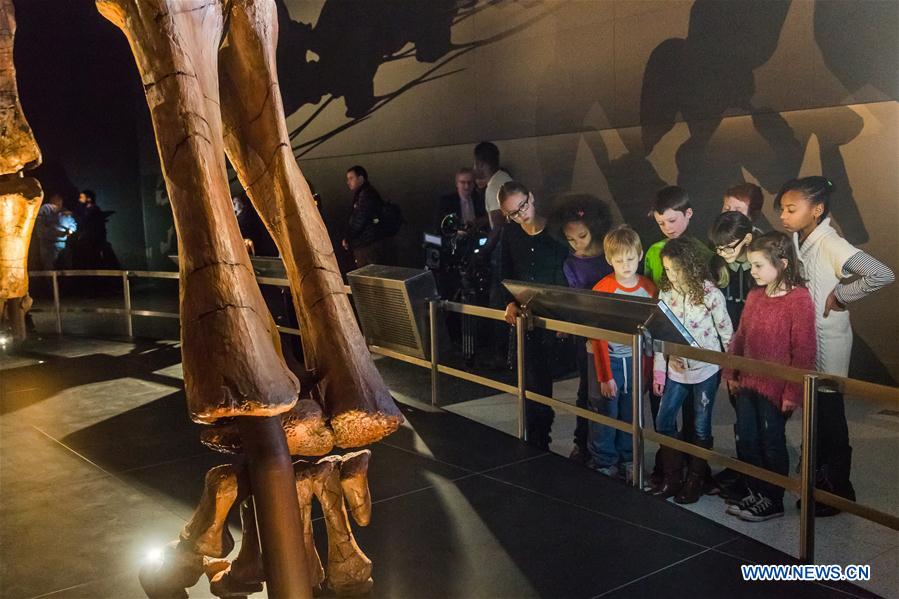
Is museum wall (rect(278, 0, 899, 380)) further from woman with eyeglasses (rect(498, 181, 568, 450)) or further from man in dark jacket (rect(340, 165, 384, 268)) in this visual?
woman with eyeglasses (rect(498, 181, 568, 450))

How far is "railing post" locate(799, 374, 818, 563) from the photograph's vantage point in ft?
10.2

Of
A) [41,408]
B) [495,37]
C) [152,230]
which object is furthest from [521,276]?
[152,230]

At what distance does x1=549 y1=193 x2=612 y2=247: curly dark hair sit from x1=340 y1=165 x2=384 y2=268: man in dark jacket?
1758mm

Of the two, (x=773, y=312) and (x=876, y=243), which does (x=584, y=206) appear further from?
(x=773, y=312)

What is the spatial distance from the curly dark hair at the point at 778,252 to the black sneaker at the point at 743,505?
100 cm

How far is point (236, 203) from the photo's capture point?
24.7 feet

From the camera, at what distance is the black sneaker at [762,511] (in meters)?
3.93

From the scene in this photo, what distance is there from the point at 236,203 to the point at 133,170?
23.4 feet

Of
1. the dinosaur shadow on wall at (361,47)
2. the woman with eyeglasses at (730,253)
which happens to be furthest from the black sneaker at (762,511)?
the dinosaur shadow on wall at (361,47)

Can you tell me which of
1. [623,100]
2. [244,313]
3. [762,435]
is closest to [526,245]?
[623,100]

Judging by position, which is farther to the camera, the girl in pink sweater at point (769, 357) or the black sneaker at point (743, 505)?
the black sneaker at point (743, 505)

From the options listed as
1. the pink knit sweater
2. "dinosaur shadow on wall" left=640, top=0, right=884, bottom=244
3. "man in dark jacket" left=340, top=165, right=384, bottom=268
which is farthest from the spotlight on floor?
"man in dark jacket" left=340, top=165, right=384, bottom=268

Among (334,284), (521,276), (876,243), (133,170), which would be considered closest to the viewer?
(334,284)

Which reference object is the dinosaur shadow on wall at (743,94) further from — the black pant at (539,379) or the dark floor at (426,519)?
the dark floor at (426,519)
